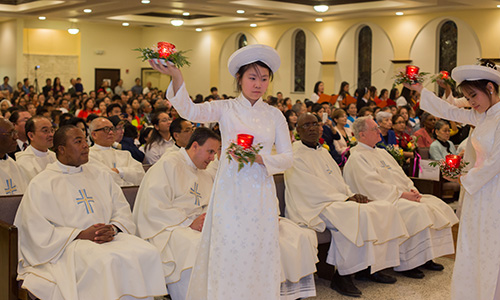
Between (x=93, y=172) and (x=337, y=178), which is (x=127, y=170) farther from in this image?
(x=337, y=178)

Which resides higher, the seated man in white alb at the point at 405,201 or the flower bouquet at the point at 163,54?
the flower bouquet at the point at 163,54

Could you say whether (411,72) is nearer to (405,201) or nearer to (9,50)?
(405,201)

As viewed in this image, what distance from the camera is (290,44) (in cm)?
2273

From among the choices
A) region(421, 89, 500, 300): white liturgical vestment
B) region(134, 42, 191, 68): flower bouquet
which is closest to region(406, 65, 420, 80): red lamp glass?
region(421, 89, 500, 300): white liturgical vestment

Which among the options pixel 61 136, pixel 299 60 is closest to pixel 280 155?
pixel 61 136

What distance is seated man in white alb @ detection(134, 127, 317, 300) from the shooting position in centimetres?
482

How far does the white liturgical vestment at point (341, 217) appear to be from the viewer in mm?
5773

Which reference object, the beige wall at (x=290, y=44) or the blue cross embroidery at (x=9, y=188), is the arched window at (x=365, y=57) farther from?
the blue cross embroidery at (x=9, y=188)

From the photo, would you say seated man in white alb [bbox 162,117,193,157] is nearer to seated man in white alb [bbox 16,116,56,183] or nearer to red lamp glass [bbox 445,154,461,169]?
seated man in white alb [bbox 16,116,56,183]

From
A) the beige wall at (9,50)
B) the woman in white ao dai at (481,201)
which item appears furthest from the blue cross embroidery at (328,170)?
the beige wall at (9,50)

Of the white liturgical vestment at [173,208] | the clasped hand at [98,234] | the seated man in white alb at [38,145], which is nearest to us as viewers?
the clasped hand at [98,234]

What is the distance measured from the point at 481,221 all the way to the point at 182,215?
2.29 m

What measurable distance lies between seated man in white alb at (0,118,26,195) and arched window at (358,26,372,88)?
1656 cm

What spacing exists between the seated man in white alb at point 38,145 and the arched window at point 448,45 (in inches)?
572
